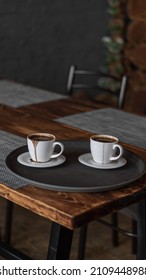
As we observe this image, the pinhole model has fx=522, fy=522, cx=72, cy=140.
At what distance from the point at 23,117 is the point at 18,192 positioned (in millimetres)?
793

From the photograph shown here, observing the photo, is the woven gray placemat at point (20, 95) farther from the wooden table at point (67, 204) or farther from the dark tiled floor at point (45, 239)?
the dark tiled floor at point (45, 239)

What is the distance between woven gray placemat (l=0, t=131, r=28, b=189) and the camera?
1411 millimetres

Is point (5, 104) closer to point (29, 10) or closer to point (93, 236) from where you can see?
point (93, 236)

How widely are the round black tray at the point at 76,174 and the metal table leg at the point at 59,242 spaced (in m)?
0.12

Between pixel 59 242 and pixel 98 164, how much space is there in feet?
0.84

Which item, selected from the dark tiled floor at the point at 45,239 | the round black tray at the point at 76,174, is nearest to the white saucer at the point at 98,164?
the round black tray at the point at 76,174

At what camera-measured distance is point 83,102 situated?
2432 millimetres

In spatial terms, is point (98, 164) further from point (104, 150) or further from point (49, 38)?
point (49, 38)

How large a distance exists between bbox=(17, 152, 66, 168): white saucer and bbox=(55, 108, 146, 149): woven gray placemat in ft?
1.22

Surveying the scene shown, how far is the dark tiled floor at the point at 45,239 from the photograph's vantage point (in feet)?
8.55

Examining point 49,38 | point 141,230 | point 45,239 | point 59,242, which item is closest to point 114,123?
point 141,230

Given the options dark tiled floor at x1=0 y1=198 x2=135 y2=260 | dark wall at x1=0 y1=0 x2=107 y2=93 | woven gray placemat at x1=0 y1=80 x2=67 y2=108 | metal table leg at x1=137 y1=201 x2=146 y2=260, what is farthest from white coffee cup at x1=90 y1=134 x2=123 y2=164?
dark wall at x1=0 y1=0 x2=107 y2=93

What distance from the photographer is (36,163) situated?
4.92ft

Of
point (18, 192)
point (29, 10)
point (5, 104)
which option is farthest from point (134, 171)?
point (29, 10)
